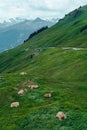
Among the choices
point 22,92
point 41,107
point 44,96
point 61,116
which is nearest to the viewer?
point 61,116

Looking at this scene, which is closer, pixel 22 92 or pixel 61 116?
pixel 61 116

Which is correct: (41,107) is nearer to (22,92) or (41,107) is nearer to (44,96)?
(44,96)

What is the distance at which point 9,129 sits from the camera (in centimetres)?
5266

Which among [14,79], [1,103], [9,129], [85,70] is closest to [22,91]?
[1,103]

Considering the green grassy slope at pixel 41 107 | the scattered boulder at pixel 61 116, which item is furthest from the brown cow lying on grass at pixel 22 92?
the scattered boulder at pixel 61 116

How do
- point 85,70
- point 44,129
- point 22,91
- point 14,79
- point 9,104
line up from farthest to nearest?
point 85,70 → point 14,79 → point 22,91 → point 9,104 → point 44,129

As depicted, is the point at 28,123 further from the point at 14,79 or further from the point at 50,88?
the point at 14,79

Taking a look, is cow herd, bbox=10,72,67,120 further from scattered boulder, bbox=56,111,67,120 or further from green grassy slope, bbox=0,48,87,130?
green grassy slope, bbox=0,48,87,130

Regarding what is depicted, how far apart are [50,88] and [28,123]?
18751 mm

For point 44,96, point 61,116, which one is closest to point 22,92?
point 44,96

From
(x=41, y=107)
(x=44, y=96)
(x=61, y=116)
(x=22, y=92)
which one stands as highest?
(x=22, y=92)

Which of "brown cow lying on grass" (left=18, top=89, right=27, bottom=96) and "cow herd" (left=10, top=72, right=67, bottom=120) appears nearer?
"cow herd" (left=10, top=72, right=67, bottom=120)

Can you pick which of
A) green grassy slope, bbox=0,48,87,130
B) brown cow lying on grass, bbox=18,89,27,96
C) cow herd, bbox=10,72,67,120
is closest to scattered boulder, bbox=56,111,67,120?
cow herd, bbox=10,72,67,120

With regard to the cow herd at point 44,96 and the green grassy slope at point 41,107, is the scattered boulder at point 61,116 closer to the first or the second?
the cow herd at point 44,96
